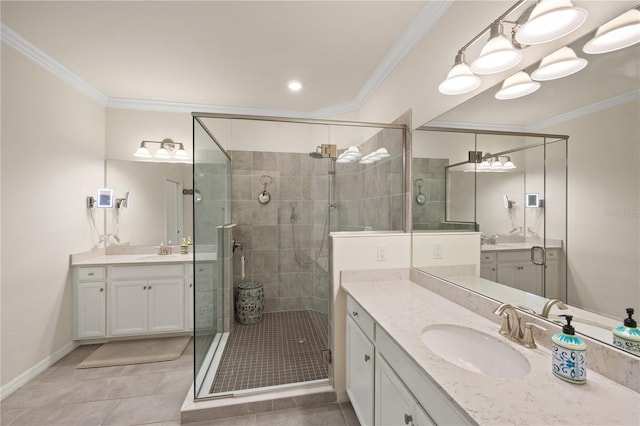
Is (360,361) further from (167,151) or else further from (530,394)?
(167,151)

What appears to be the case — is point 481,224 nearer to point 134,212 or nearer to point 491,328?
point 491,328

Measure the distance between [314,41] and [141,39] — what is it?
4.53ft

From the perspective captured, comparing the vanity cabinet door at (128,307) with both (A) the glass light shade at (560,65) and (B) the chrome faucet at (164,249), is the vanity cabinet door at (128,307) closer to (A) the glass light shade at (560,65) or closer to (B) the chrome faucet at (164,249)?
(B) the chrome faucet at (164,249)

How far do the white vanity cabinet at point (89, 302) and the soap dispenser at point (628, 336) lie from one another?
3728 millimetres

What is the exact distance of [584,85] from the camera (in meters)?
0.93

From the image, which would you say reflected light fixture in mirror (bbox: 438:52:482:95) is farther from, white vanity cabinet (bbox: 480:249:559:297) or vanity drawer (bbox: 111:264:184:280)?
vanity drawer (bbox: 111:264:184:280)

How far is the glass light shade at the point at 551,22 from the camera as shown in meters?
0.90

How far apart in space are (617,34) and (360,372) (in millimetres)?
1863

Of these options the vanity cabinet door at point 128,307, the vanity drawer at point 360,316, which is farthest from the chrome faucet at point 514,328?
the vanity cabinet door at point 128,307

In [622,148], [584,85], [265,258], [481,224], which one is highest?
[584,85]

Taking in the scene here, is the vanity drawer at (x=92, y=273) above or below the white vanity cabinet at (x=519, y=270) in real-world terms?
below

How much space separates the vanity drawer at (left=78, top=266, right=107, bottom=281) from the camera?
8.78ft

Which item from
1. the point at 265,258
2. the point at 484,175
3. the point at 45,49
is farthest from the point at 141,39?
the point at 484,175

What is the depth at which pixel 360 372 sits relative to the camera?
1593 mm
